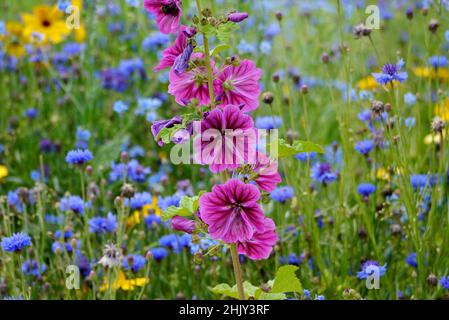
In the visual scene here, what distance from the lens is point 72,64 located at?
10.6 feet

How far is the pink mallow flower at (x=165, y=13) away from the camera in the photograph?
140cm

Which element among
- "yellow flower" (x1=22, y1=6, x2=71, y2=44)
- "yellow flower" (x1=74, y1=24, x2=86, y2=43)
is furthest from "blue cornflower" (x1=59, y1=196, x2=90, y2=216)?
"yellow flower" (x1=74, y1=24, x2=86, y2=43)

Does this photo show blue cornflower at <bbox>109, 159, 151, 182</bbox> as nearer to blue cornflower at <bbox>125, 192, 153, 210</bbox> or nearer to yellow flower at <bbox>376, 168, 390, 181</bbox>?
blue cornflower at <bbox>125, 192, 153, 210</bbox>

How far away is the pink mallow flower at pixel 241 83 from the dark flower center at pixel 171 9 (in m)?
0.14

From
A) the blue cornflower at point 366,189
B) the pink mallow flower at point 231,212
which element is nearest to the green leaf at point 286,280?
the pink mallow flower at point 231,212

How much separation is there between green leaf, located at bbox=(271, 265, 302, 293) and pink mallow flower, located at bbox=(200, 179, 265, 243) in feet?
0.40

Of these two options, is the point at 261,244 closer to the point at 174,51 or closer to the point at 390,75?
the point at 174,51

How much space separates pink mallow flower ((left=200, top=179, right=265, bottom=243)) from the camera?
1.37 meters

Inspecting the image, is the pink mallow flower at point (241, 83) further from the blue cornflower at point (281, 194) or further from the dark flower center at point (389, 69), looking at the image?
the blue cornflower at point (281, 194)

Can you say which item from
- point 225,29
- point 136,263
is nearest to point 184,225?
point 225,29

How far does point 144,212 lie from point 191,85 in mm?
1086
